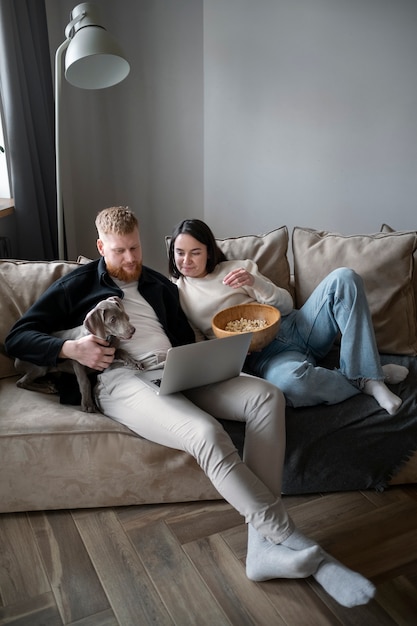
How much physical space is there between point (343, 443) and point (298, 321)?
508 mm

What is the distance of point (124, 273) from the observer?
72.1 inches

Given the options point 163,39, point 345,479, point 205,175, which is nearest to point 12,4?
point 163,39

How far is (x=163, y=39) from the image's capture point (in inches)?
113

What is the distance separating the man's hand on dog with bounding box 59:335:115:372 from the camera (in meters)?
1.65

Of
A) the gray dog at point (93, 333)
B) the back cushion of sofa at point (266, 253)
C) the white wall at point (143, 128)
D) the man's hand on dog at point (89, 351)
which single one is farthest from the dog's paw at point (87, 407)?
the white wall at point (143, 128)

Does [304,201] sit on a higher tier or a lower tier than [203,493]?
higher

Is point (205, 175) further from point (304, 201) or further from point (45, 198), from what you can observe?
point (45, 198)

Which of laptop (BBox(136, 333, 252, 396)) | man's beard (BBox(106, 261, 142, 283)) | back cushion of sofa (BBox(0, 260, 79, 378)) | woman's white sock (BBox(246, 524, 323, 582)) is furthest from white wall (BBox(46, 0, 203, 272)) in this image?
woman's white sock (BBox(246, 524, 323, 582))

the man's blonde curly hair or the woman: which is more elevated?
the man's blonde curly hair

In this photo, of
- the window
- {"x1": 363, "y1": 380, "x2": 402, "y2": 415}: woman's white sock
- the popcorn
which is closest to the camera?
{"x1": 363, "y1": 380, "x2": 402, "y2": 415}: woman's white sock

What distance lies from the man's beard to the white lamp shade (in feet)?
2.70

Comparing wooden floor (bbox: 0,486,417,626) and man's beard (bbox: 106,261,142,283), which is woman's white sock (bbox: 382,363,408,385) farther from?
man's beard (bbox: 106,261,142,283)

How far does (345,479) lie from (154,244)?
1937mm

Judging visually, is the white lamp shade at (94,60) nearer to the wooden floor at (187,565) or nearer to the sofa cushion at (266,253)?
the sofa cushion at (266,253)
